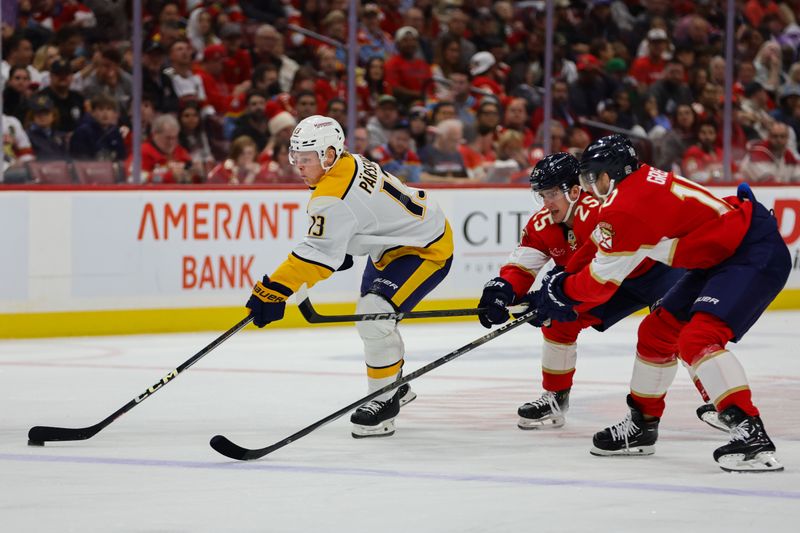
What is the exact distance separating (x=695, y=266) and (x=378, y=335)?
125 centimetres

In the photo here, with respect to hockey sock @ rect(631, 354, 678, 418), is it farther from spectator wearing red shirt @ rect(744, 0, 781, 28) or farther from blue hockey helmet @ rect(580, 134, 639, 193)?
spectator wearing red shirt @ rect(744, 0, 781, 28)

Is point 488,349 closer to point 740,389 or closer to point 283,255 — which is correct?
point 283,255

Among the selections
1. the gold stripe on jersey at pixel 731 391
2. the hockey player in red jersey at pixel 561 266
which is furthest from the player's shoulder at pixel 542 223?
the gold stripe on jersey at pixel 731 391

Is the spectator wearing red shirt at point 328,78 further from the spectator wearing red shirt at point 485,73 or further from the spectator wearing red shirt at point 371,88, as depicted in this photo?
the spectator wearing red shirt at point 485,73

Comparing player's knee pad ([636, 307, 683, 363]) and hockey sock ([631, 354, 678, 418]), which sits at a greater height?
player's knee pad ([636, 307, 683, 363])

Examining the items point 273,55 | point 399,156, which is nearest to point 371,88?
point 399,156

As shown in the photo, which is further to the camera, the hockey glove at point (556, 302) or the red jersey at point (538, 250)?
the red jersey at point (538, 250)

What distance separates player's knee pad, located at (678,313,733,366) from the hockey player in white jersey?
1.22m

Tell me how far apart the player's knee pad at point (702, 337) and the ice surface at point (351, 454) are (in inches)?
14.8

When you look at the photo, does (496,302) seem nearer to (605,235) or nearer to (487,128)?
(605,235)

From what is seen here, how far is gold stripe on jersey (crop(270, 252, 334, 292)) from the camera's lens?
520 centimetres

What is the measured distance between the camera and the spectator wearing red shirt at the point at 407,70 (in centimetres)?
985

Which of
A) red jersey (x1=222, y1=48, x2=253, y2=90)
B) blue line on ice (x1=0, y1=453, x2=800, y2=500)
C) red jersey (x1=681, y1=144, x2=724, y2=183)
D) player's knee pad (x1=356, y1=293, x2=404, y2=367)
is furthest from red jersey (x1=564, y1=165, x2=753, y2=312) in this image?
red jersey (x1=681, y1=144, x2=724, y2=183)

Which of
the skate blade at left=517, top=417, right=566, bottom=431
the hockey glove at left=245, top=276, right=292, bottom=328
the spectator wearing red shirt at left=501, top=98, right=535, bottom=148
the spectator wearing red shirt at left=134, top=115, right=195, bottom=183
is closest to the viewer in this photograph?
the hockey glove at left=245, top=276, right=292, bottom=328
